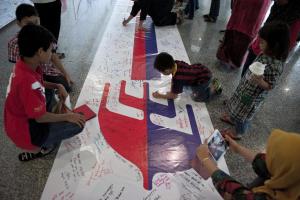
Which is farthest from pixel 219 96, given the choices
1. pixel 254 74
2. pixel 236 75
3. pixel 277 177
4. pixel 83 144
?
pixel 277 177

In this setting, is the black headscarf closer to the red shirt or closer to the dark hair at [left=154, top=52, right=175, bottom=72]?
the dark hair at [left=154, top=52, right=175, bottom=72]

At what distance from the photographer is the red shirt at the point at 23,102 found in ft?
3.69

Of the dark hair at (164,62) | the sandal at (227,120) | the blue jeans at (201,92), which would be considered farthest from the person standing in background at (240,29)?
the dark hair at (164,62)

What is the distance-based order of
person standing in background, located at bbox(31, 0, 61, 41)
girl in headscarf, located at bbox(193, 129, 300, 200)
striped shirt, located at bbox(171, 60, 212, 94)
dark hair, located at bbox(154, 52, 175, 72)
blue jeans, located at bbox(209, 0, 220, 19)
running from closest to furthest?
girl in headscarf, located at bbox(193, 129, 300, 200) < dark hair, located at bbox(154, 52, 175, 72) < striped shirt, located at bbox(171, 60, 212, 94) < person standing in background, located at bbox(31, 0, 61, 41) < blue jeans, located at bbox(209, 0, 220, 19)

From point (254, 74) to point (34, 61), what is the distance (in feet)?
3.66

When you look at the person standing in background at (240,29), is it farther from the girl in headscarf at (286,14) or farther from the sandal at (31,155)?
the sandal at (31,155)

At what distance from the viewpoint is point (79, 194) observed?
51.9 inches

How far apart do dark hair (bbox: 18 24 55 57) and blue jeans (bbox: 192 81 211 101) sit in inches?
45.1

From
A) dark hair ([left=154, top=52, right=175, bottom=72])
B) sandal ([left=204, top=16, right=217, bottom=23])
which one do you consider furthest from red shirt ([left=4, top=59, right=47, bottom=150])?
sandal ([left=204, top=16, right=217, bottom=23])

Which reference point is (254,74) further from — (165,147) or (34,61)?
(34,61)

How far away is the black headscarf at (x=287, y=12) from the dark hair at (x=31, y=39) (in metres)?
1.59

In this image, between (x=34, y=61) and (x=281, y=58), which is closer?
(x=34, y=61)

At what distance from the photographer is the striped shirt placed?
1.82 m

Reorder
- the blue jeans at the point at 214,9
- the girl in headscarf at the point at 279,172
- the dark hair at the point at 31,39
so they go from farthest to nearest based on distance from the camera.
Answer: the blue jeans at the point at 214,9 < the dark hair at the point at 31,39 < the girl in headscarf at the point at 279,172
